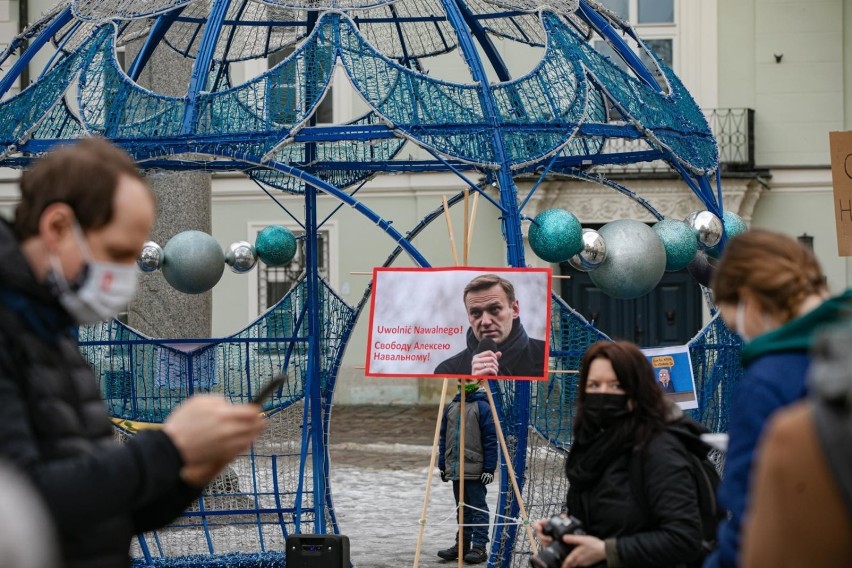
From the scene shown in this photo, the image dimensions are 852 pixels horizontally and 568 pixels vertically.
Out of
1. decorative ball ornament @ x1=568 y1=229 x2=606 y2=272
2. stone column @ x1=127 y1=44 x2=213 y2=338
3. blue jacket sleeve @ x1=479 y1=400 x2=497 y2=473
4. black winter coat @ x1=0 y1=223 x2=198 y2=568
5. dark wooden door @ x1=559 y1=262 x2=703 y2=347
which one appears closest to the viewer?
black winter coat @ x1=0 y1=223 x2=198 y2=568

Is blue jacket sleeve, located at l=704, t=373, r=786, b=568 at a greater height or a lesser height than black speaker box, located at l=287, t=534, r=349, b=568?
greater

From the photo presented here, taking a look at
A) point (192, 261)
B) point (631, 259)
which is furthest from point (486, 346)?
point (192, 261)

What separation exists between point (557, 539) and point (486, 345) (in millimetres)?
2283

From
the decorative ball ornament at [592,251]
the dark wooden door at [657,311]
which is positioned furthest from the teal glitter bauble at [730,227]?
the dark wooden door at [657,311]

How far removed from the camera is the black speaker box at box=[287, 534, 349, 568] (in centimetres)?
660

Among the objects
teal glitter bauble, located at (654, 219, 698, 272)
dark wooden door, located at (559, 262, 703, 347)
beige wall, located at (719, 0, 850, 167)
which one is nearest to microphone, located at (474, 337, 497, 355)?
teal glitter bauble, located at (654, 219, 698, 272)

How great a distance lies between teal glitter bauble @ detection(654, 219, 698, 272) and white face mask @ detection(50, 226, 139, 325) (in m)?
5.05

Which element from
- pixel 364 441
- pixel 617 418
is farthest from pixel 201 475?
pixel 364 441

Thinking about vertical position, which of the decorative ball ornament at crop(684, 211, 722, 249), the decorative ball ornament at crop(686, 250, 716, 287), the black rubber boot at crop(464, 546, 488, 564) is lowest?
the black rubber boot at crop(464, 546, 488, 564)

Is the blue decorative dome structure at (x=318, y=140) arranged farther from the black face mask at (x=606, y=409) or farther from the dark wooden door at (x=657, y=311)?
the dark wooden door at (x=657, y=311)

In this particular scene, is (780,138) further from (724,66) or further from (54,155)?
(54,155)

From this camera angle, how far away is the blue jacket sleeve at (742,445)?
2662mm

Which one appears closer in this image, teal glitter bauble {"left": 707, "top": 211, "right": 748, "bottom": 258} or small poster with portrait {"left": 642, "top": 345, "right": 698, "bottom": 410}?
small poster with portrait {"left": 642, "top": 345, "right": 698, "bottom": 410}

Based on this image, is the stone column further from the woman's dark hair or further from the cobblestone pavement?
the woman's dark hair
